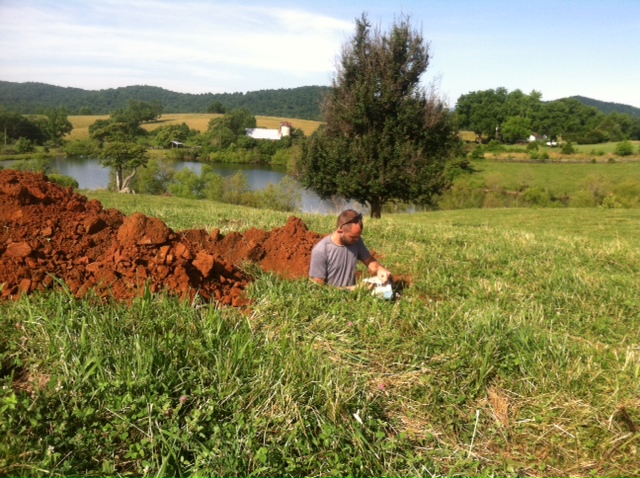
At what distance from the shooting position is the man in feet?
14.7

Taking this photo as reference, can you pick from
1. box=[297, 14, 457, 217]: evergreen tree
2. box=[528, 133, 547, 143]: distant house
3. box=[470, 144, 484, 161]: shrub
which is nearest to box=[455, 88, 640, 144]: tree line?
box=[528, 133, 547, 143]: distant house

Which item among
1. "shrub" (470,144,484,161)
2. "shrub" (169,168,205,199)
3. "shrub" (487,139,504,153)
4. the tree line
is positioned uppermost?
the tree line

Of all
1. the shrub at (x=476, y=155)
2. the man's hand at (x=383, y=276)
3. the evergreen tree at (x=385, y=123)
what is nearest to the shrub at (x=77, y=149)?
the shrub at (x=476, y=155)

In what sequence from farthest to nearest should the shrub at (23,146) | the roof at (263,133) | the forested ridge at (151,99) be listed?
the forested ridge at (151,99) < the roof at (263,133) < the shrub at (23,146)

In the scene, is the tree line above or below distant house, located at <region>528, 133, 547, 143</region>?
above

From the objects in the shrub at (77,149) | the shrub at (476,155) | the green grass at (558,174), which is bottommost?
the shrub at (77,149)

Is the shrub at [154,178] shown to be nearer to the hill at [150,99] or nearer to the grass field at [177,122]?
the grass field at [177,122]

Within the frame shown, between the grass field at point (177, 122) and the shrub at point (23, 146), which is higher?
the grass field at point (177, 122)

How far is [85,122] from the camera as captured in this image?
101m

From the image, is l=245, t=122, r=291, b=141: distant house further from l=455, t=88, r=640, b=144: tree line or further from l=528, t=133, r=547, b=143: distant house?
l=528, t=133, r=547, b=143: distant house

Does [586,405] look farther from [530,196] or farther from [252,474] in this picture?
[530,196]

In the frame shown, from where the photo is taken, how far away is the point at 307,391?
99.3 inches

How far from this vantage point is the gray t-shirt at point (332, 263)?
457 centimetres

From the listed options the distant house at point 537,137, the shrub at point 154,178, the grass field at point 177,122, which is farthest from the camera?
the distant house at point 537,137
